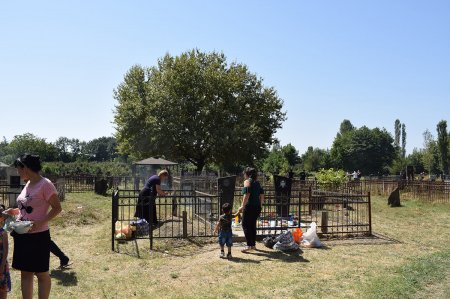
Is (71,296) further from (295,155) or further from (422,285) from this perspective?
(295,155)

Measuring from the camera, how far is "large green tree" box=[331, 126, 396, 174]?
8375 cm

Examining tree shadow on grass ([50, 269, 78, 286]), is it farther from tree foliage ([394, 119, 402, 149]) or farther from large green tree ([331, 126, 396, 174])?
tree foliage ([394, 119, 402, 149])

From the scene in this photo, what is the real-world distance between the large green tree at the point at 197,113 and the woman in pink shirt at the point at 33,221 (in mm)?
31772

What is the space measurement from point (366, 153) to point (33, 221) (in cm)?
8403

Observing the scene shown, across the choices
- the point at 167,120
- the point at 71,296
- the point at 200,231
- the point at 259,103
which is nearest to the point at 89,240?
the point at 200,231

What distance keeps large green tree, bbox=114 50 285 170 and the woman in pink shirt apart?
3177 cm

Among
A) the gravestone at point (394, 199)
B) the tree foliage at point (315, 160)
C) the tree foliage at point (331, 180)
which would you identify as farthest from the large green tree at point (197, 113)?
the tree foliage at point (315, 160)

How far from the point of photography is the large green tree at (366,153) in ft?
275

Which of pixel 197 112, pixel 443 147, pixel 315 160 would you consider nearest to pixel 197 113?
pixel 197 112

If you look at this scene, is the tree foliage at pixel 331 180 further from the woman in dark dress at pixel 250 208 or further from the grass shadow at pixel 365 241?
the woman in dark dress at pixel 250 208

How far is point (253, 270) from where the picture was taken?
8156 mm

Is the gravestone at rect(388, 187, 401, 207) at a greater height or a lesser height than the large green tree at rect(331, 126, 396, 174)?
lesser

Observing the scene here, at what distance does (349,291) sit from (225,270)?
2284 millimetres

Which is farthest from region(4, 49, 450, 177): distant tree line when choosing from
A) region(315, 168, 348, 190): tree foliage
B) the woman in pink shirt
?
the woman in pink shirt
